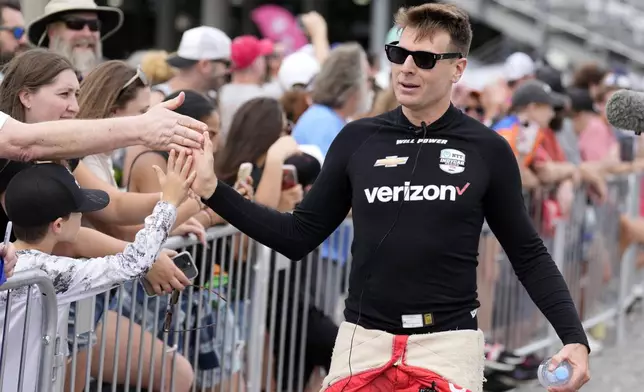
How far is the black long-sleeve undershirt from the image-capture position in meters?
4.17

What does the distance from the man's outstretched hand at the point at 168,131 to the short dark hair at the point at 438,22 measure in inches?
34.6

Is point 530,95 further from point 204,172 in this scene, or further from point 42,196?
point 42,196

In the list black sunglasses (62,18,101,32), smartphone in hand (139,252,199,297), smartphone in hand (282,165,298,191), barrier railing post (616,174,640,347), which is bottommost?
barrier railing post (616,174,640,347)

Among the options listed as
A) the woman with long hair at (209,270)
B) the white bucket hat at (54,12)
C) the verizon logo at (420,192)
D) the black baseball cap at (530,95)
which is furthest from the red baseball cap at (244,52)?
the verizon logo at (420,192)

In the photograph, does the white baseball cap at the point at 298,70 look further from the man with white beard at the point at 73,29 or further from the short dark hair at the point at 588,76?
the short dark hair at the point at 588,76

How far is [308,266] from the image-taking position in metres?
6.62

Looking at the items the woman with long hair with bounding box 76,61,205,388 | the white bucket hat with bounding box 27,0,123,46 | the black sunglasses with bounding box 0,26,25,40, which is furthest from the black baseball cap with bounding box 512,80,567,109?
the woman with long hair with bounding box 76,61,205,388

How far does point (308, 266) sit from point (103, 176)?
4.94 ft

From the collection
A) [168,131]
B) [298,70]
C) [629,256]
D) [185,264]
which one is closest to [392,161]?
[168,131]

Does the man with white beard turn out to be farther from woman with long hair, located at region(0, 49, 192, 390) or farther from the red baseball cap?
the red baseball cap

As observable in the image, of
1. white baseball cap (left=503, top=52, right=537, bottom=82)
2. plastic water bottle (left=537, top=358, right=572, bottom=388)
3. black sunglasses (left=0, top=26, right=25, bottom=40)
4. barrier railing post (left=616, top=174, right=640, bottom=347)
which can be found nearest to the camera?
plastic water bottle (left=537, top=358, right=572, bottom=388)

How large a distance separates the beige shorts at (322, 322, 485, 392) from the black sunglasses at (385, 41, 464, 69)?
0.96 metres

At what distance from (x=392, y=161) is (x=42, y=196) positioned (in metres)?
1.26

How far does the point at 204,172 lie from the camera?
4.23 m
